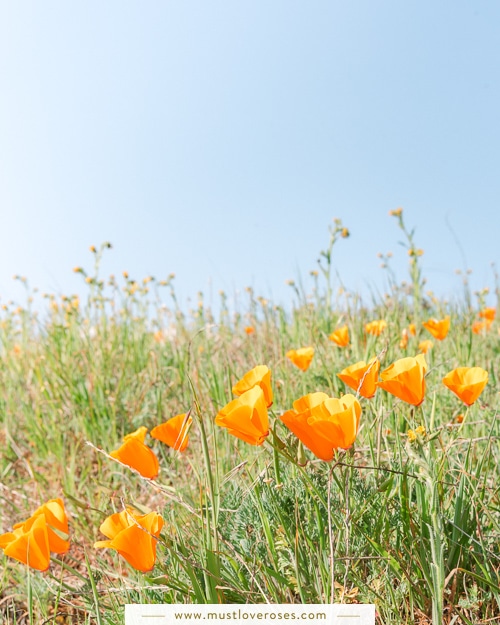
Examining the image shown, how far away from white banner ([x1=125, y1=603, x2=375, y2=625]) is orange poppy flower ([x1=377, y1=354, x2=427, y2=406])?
1.40 ft

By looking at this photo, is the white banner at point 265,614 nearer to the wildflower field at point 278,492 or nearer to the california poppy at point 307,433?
the wildflower field at point 278,492

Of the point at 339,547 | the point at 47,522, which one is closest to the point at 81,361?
the point at 47,522

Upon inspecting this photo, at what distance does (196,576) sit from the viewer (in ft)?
4.07

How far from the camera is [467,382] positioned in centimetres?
144

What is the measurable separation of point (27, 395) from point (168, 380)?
938 millimetres

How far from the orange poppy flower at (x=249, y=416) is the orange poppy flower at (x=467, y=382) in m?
0.51

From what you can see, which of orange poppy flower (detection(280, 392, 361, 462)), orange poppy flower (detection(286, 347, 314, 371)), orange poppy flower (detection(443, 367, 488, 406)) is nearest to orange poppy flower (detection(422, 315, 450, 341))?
orange poppy flower (detection(286, 347, 314, 371))

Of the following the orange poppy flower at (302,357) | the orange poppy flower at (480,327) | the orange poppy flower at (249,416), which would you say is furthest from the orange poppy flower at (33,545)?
the orange poppy flower at (480,327)

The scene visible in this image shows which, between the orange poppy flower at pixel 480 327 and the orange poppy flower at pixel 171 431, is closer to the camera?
the orange poppy flower at pixel 171 431

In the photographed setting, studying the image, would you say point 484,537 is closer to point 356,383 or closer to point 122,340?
point 356,383

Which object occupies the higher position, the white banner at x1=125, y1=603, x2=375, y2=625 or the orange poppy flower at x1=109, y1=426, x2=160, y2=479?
the orange poppy flower at x1=109, y1=426, x2=160, y2=479

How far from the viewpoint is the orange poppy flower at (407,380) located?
121 cm

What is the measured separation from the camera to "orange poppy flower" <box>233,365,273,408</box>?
1.18 m

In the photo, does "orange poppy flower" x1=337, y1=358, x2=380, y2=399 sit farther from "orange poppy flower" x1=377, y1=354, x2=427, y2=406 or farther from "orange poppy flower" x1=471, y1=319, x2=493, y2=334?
"orange poppy flower" x1=471, y1=319, x2=493, y2=334
